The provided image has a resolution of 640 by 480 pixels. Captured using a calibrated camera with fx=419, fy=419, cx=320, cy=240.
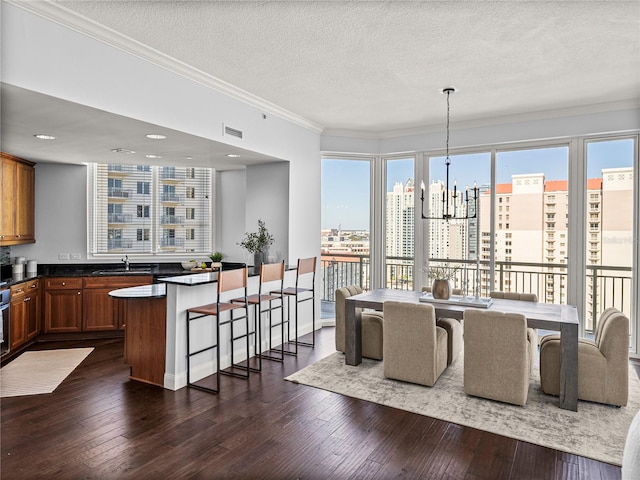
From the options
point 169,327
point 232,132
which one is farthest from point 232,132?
point 169,327

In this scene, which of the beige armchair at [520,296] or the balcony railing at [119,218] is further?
the balcony railing at [119,218]

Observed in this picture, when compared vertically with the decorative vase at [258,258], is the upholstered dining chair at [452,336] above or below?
below

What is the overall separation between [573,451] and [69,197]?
21.2ft

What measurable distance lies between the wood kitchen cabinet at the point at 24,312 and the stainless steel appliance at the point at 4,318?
0.31 feet

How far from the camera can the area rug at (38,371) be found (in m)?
3.74

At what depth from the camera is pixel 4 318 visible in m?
4.45

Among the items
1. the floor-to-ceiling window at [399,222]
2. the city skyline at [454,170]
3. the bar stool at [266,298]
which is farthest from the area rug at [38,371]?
the floor-to-ceiling window at [399,222]

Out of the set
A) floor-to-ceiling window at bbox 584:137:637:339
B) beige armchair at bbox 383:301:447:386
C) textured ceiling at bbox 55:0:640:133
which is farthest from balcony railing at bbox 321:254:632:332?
textured ceiling at bbox 55:0:640:133

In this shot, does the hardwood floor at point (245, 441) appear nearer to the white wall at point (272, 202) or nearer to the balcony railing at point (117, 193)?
the white wall at point (272, 202)

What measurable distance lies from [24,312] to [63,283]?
0.57 m

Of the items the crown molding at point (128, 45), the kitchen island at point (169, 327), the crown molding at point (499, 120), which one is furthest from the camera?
the crown molding at point (499, 120)

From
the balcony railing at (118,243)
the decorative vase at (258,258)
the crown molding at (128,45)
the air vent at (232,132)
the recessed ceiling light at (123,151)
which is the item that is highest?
A: the crown molding at (128,45)

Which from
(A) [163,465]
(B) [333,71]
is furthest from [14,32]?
(A) [163,465]

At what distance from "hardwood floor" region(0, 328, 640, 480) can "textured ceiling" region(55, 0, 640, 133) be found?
2894 millimetres
